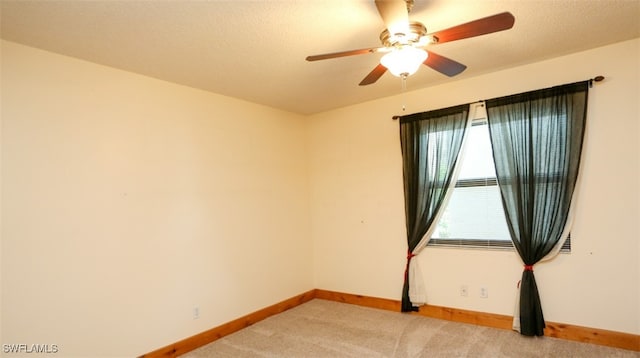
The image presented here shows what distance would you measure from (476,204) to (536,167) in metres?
0.65

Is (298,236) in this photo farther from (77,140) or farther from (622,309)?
(622,309)

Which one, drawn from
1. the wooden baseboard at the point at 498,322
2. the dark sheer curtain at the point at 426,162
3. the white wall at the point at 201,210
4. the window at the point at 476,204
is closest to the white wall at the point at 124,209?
the white wall at the point at 201,210

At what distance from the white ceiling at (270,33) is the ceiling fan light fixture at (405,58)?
35 centimetres

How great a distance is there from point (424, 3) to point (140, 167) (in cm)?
259

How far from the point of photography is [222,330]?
142 inches

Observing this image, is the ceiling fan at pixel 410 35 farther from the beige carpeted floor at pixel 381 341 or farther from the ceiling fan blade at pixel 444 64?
the beige carpeted floor at pixel 381 341

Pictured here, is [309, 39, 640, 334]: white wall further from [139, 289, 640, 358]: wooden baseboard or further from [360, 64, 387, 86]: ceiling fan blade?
[360, 64, 387, 86]: ceiling fan blade

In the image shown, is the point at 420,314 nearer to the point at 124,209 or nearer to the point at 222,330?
the point at 222,330

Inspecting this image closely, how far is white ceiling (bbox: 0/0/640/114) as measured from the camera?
84.4 inches

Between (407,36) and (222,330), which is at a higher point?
(407,36)

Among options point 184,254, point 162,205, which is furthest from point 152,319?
point 162,205

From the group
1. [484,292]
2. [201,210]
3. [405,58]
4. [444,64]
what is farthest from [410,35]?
[484,292]

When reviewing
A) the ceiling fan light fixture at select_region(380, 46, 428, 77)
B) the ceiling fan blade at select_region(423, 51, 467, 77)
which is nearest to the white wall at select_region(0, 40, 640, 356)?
the ceiling fan blade at select_region(423, 51, 467, 77)

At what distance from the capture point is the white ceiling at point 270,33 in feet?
7.04
